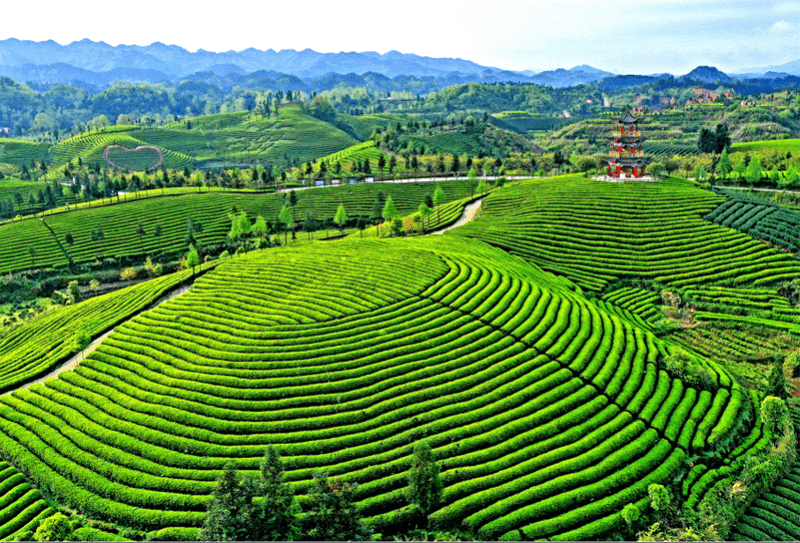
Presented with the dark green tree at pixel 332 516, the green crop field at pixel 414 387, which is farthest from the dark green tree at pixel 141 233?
the dark green tree at pixel 332 516

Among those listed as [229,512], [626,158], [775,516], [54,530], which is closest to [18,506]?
[54,530]

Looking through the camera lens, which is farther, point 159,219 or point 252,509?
point 159,219

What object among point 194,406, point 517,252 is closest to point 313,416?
point 194,406

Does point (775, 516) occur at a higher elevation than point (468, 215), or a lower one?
lower

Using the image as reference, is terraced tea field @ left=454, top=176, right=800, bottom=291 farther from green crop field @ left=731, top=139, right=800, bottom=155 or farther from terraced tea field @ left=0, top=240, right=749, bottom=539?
green crop field @ left=731, top=139, right=800, bottom=155

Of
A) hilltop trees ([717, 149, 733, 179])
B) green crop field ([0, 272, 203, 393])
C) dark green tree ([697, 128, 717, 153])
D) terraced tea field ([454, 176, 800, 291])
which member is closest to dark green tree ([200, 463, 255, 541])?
green crop field ([0, 272, 203, 393])

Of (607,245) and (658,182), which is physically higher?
(658,182)

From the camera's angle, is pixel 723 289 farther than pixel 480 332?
Yes

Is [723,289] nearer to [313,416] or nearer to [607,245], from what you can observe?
[607,245]

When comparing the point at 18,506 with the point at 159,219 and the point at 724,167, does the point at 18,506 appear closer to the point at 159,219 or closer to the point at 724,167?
the point at 159,219
